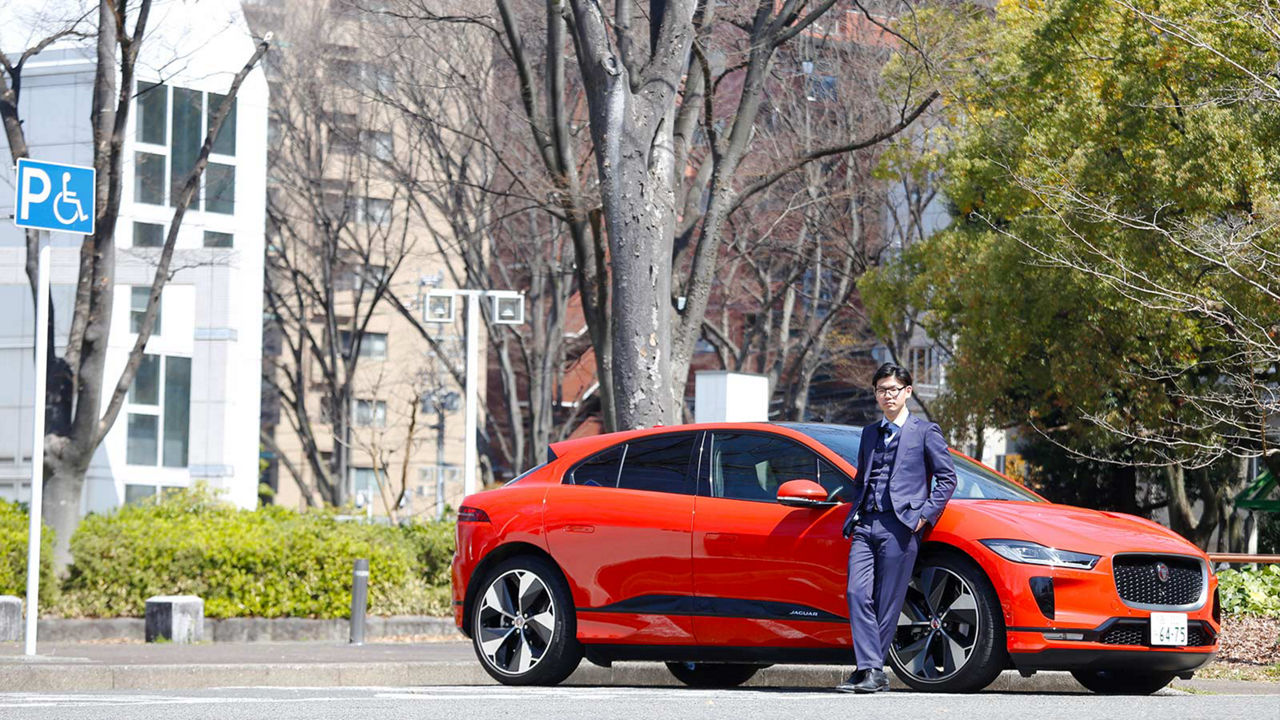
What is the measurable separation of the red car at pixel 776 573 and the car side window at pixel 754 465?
11 mm

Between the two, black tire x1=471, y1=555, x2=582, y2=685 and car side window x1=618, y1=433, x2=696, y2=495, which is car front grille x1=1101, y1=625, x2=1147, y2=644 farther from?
black tire x1=471, y1=555, x2=582, y2=685

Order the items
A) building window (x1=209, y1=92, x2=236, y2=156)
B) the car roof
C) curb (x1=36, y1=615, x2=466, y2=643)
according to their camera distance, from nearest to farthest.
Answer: the car roof
curb (x1=36, y1=615, x2=466, y2=643)
building window (x1=209, y1=92, x2=236, y2=156)

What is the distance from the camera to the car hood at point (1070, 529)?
8.62 meters

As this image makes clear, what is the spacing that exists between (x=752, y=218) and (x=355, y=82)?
308 inches

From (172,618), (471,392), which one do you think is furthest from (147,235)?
(172,618)

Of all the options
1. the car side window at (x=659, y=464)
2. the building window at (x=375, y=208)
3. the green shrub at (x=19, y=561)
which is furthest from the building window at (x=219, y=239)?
the car side window at (x=659, y=464)

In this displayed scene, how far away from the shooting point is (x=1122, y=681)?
9648mm

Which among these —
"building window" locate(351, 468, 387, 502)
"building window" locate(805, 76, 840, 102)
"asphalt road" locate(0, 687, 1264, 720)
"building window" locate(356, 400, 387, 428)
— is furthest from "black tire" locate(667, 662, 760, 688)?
"building window" locate(351, 468, 387, 502)

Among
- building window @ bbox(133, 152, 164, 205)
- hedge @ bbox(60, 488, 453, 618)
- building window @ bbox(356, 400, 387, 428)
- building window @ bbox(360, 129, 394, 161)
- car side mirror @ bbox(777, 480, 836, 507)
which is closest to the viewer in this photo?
car side mirror @ bbox(777, 480, 836, 507)

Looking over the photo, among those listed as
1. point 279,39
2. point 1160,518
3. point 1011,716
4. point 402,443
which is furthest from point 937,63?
point 402,443

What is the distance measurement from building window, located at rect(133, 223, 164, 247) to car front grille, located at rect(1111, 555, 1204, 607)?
2477 centimetres

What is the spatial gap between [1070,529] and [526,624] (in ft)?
10.1

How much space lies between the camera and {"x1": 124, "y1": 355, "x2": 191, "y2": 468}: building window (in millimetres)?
30953

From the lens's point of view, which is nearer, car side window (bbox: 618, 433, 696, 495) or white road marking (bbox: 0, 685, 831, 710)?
white road marking (bbox: 0, 685, 831, 710)
